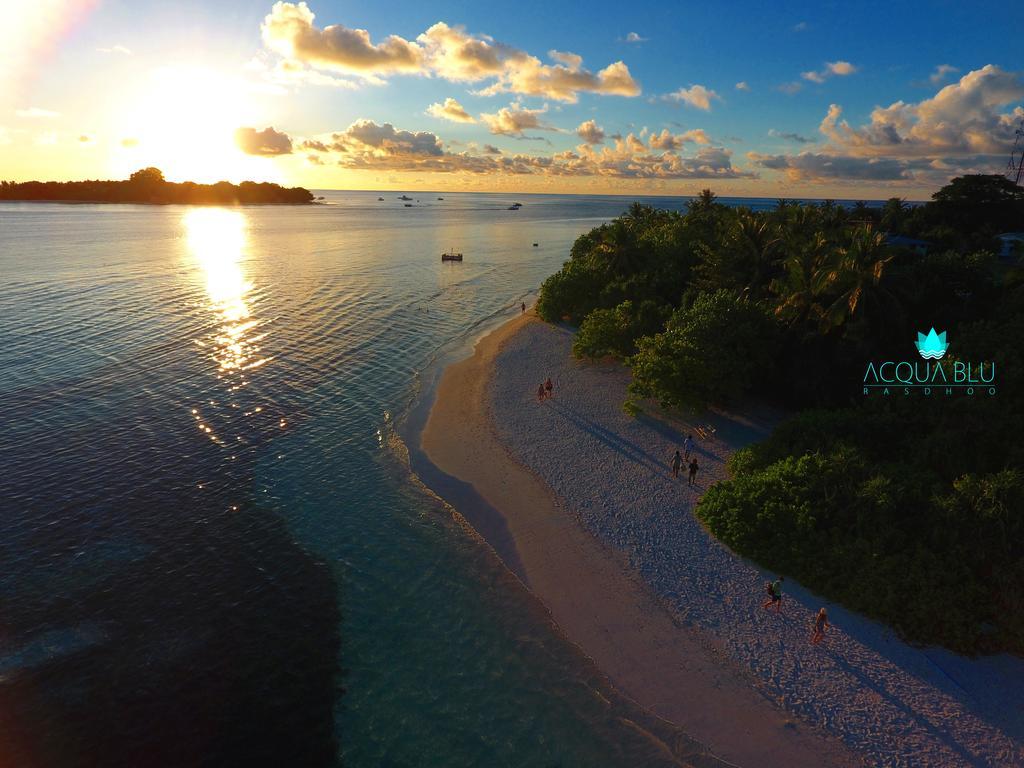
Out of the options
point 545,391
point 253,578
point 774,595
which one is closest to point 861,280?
point 545,391

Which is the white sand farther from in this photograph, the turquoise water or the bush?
the turquoise water

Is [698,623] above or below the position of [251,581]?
above

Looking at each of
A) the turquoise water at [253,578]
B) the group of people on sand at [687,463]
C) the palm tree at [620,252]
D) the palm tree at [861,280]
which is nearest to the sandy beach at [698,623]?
the group of people on sand at [687,463]

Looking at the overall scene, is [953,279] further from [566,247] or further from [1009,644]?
[566,247]

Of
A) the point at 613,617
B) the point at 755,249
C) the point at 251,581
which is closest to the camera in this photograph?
the point at 613,617

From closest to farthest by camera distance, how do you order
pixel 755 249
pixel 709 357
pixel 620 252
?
pixel 709 357 < pixel 755 249 < pixel 620 252

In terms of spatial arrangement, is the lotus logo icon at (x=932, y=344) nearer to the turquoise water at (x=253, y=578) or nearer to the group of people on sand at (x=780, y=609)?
the group of people on sand at (x=780, y=609)

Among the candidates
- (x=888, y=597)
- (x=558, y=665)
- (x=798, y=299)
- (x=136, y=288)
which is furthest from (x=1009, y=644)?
(x=136, y=288)

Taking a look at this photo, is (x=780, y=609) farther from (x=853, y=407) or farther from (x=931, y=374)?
(x=931, y=374)
